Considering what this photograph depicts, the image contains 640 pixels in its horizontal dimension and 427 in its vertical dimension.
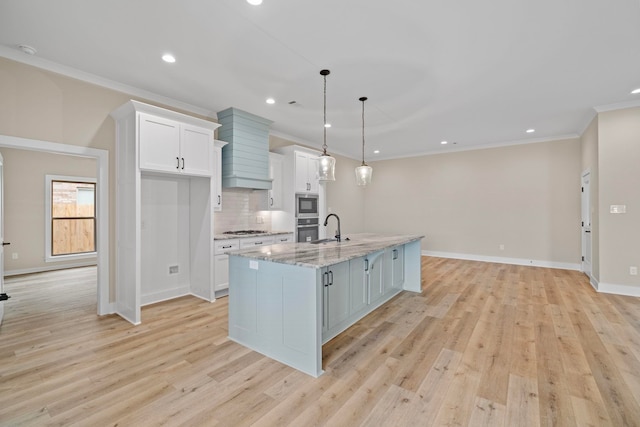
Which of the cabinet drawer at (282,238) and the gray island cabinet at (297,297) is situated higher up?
the cabinet drawer at (282,238)

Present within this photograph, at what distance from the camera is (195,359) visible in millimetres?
2527

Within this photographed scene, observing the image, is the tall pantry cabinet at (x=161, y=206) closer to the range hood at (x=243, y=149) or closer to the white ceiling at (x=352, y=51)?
the range hood at (x=243, y=149)

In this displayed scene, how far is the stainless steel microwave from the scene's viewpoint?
18.2ft

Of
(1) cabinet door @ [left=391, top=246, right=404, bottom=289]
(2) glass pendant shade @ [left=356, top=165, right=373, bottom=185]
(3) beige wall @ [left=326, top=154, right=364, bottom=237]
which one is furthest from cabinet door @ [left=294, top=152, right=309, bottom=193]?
(1) cabinet door @ [left=391, top=246, right=404, bottom=289]

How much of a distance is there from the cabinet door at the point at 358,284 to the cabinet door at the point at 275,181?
2.57 meters

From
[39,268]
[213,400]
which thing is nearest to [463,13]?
[213,400]

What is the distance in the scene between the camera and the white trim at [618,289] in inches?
169

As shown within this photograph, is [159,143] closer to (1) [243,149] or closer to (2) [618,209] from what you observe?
(1) [243,149]

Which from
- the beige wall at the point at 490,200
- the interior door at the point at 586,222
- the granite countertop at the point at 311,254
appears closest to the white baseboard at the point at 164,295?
the granite countertop at the point at 311,254

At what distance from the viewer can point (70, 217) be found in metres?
6.77

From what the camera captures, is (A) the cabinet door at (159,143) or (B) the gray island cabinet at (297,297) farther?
(A) the cabinet door at (159,143)

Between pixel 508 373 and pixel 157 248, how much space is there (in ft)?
14.0

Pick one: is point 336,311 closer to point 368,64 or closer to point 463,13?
point 368,64

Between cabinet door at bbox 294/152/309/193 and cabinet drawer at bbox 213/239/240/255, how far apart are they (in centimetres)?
161
